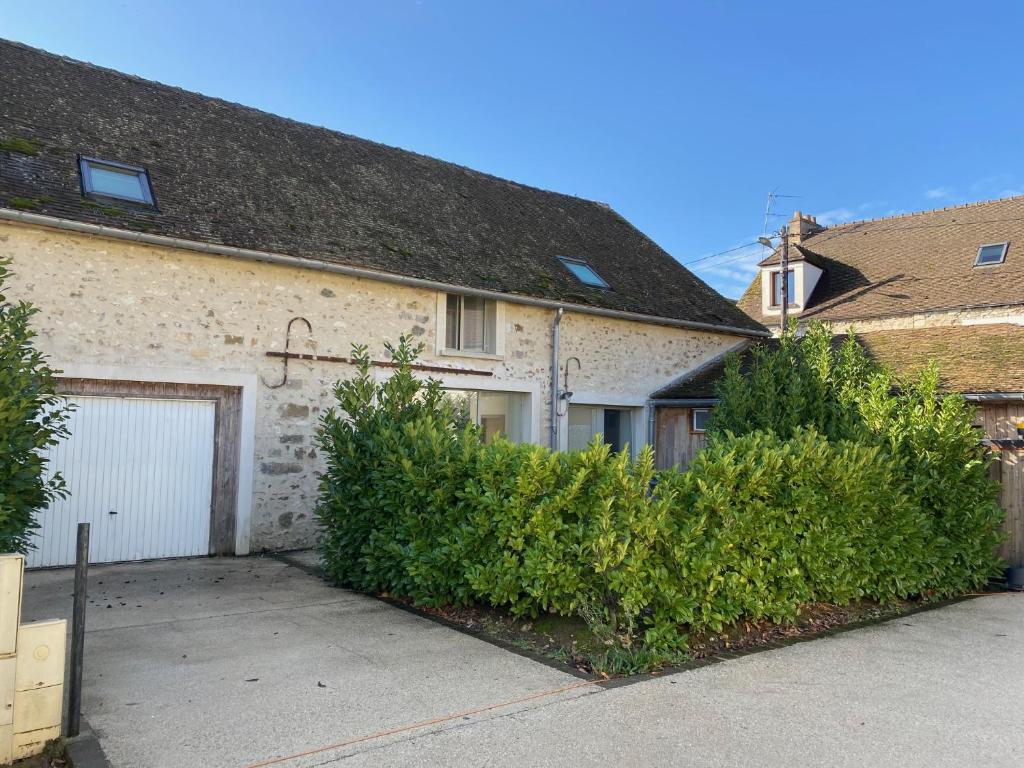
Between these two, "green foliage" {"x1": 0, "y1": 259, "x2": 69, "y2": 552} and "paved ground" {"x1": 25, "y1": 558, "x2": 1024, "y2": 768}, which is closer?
"paved ground" {"x1": 25, "y1": 558, "x2": 1024, "y2": 768}

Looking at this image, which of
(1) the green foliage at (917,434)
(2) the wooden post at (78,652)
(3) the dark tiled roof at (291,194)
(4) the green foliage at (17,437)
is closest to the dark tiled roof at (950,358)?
(1) the green foliage at (917,434)

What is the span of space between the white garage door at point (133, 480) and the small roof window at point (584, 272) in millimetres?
6742

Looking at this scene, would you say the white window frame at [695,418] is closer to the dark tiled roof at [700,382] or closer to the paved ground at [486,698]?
the dark tiled roof at [700,382]

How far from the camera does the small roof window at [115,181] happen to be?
910 centimetres

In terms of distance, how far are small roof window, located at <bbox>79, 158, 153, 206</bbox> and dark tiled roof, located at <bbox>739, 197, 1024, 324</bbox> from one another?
13.7 meters

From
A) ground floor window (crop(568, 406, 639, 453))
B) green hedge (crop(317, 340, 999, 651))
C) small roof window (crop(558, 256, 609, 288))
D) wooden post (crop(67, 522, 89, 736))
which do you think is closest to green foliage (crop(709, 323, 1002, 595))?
green hedge (crop(317, 340, 999, 651))

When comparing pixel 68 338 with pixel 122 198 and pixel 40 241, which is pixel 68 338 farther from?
pixel 122 198

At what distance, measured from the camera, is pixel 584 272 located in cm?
1393

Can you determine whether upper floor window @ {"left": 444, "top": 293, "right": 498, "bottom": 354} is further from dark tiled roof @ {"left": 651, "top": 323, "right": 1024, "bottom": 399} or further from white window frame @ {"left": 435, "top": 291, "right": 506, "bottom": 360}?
dark tiled roof @ {"left": 651, "top": 323, "right": 1024, "bottom": 399}

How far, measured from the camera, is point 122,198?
912cm

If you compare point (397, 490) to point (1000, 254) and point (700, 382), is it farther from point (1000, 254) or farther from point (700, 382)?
point (1000, 254)

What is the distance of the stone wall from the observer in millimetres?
8453

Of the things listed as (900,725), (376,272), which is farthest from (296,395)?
(900,725)

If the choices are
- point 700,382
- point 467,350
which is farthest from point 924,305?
point 467,350
